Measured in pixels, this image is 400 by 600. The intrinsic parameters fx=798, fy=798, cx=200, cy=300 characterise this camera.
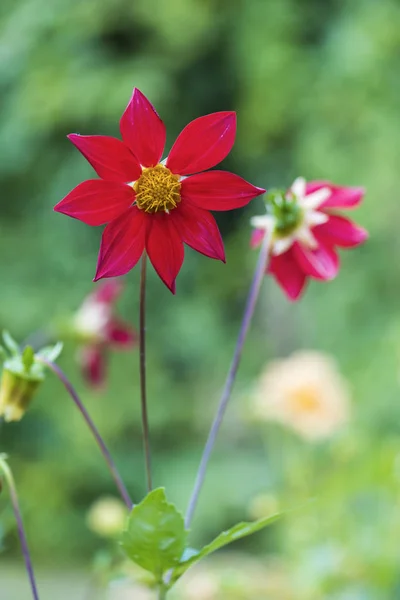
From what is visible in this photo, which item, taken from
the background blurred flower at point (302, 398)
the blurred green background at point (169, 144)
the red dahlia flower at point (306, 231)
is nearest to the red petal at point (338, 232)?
the red dahlia flower at point (306, 231)

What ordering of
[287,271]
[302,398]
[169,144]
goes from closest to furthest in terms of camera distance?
1. [287,271]
2. [302,398]
3. [169,144]

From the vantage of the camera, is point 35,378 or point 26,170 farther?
point 26,170

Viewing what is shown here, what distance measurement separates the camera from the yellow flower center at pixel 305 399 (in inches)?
38.8

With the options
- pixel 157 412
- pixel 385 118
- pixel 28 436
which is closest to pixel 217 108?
pixel 385 118

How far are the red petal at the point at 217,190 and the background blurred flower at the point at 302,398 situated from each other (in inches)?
26.6

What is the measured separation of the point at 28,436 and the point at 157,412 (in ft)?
1.08

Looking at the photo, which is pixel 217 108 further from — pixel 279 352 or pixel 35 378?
pixel 35 378

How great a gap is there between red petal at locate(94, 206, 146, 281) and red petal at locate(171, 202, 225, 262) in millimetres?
16

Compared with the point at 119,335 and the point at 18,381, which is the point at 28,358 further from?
the point at 119,335

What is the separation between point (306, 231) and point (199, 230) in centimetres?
9

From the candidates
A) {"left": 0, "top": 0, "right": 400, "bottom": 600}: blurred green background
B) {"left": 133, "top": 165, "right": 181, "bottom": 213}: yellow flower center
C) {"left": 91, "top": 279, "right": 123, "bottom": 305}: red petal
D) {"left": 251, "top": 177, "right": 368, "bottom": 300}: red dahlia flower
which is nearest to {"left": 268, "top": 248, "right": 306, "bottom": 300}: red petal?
{"left": 251, "top": 177, "right": 368, "bottom": 300}: red dahlia flower

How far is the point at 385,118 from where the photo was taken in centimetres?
189

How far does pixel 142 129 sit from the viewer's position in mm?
321

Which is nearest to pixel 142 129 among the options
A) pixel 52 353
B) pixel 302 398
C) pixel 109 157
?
pixel 109 157
